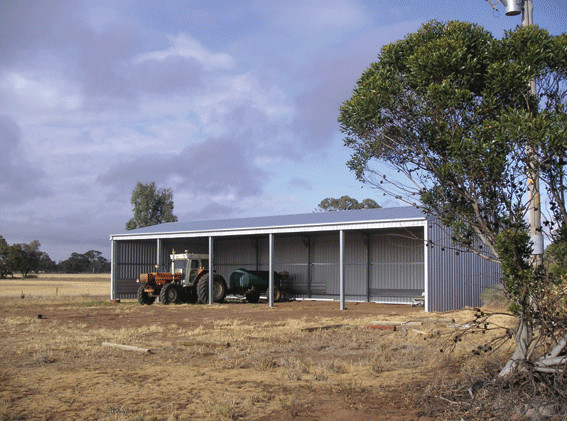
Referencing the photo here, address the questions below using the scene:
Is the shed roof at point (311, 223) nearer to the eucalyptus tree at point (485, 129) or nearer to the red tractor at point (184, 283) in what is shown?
the red tractor at point (184, 283)

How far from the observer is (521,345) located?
687cm

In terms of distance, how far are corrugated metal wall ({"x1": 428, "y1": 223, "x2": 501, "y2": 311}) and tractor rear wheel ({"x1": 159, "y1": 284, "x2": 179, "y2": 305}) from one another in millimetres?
11600

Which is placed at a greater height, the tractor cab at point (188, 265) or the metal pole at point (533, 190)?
the metal pole at point (533, 190)

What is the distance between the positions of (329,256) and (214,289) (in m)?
7.12

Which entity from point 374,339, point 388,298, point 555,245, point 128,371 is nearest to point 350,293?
point 388,298

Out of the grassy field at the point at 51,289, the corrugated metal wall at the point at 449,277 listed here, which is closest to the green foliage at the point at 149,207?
the grassy field at the point at 51,289

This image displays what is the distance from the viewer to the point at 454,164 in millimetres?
6812

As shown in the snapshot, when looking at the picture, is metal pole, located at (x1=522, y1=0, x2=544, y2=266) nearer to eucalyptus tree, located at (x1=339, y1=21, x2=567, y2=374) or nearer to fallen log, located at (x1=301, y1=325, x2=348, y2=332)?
eucalyptus tree, located at (x1=339, y1=21, x2=567, y2=374)

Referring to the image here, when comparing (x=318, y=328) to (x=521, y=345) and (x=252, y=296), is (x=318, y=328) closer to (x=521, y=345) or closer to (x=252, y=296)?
(x=521, y=345)

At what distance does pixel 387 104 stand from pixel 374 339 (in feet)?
23.4

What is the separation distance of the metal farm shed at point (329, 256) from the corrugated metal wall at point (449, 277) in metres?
0.04

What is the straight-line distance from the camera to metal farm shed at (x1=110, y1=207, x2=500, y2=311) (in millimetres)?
22047

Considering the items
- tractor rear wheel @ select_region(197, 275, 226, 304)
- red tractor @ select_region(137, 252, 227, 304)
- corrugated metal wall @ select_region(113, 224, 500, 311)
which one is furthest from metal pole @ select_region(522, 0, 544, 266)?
red tractor @ select_region(137, 252, 227, 304)

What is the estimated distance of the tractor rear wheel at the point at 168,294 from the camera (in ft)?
82.4
